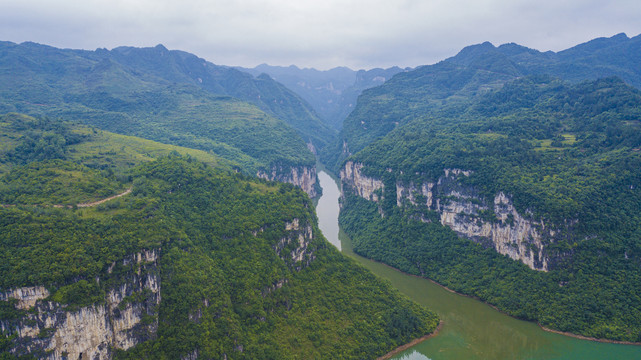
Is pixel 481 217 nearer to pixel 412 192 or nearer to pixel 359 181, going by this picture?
pixel 412 192

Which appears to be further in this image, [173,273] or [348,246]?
[348,246]

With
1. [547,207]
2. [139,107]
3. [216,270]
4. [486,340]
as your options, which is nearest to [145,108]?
[139,107]

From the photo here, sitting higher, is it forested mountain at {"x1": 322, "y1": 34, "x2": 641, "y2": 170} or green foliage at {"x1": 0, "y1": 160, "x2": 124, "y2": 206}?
forested mountain at {"x1": 322, "y1": 34, "x2": 641, "y2": 170}

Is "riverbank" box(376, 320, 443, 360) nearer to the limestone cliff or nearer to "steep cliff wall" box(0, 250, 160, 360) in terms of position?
"steep cliff wall" box(0, 250, 160, 360)

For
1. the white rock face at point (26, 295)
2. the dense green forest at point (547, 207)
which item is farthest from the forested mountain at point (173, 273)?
the dense green forest at point (547, 207)

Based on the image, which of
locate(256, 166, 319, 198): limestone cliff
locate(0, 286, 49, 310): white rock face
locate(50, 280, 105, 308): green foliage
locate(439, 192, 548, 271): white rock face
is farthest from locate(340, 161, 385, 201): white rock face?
locate(0, 286, 49, 310): white rock face
